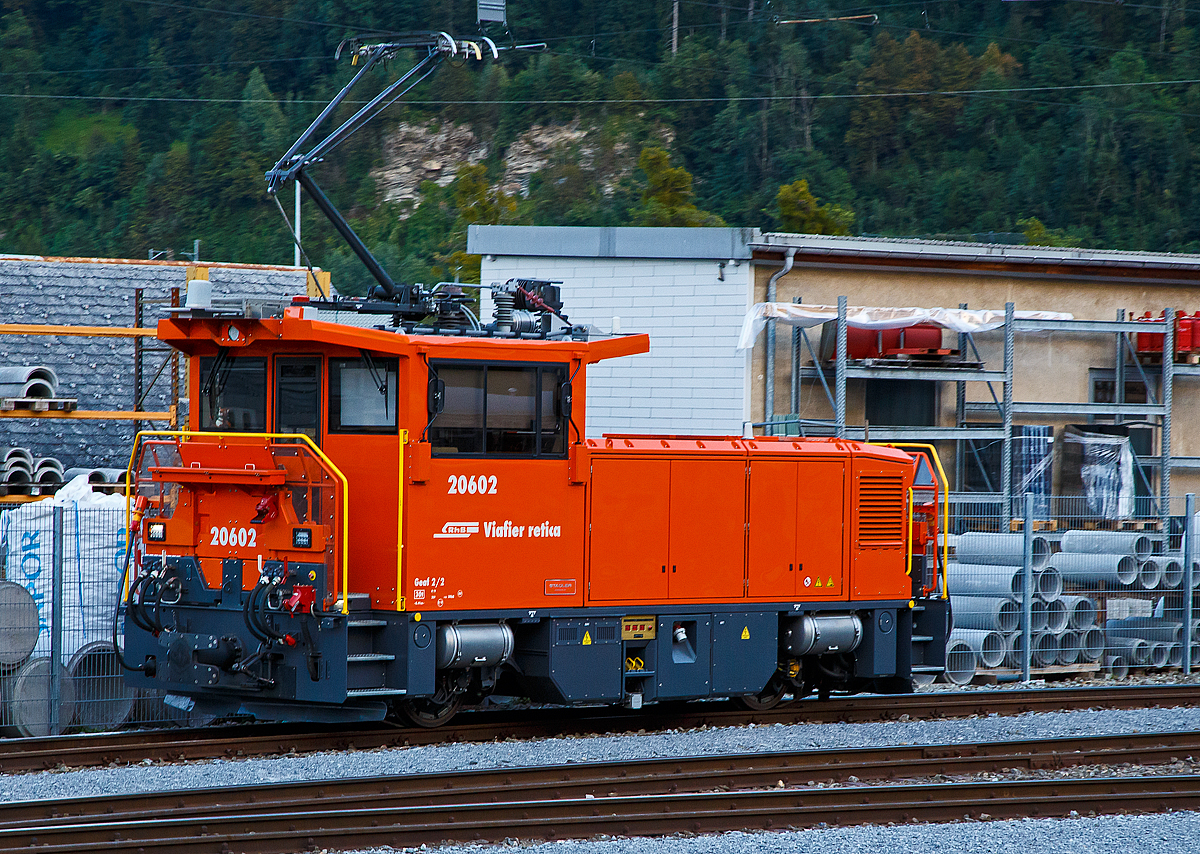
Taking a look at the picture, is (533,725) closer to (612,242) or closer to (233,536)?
(233,536)

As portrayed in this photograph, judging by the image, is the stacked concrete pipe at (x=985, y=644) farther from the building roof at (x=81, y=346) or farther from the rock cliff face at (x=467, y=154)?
the rock cliff face at (x=467, y=154)

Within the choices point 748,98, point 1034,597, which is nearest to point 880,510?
point 1034,597

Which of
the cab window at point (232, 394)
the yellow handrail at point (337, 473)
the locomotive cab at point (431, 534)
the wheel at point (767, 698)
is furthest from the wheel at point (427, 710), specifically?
the wheel at point (767, 698)

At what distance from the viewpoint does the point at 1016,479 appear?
2058 cm

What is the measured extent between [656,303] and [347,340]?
30.1 ft

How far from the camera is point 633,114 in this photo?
85.9m

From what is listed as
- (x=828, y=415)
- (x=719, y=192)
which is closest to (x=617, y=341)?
(x=828, y=415)

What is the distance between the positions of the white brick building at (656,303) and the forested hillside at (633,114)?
51.4 m

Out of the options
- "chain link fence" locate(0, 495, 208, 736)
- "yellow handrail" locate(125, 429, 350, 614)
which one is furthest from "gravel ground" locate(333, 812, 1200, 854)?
"chain link fence" locate(0, 495, 208, 736)

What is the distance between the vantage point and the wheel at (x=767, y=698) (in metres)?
12.9

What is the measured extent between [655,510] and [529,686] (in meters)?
1.76

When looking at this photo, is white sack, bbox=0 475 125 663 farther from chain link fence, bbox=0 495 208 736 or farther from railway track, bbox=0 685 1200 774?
railway track, bbox=0 685 1200 774

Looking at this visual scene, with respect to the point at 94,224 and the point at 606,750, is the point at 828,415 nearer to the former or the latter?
the point at 606,750

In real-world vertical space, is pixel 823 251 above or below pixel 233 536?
above
